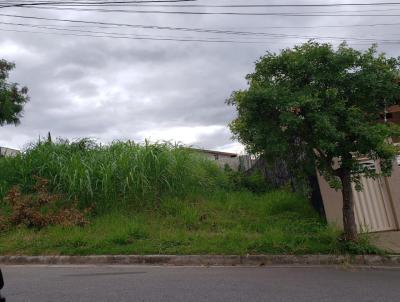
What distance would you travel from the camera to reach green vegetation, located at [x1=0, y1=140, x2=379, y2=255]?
927 centimetres

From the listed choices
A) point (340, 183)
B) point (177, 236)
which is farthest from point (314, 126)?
point (177, 236)

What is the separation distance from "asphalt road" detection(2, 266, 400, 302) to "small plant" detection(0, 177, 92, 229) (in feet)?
8.00

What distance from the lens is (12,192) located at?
11.8 meters

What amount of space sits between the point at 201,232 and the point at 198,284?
3.48 m

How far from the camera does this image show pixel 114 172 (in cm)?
1214

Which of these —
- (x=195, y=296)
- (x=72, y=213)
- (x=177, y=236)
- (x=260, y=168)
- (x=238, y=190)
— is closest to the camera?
(x=195, y=296)

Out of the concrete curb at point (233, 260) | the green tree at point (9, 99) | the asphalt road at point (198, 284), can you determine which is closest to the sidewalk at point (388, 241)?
the concrete curb at point (233, 260)

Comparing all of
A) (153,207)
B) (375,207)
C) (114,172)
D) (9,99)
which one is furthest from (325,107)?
(9,99)

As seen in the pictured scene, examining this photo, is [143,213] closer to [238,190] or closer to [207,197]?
[207,197]

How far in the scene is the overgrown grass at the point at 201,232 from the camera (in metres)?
9.04

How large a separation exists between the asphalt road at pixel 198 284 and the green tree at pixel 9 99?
1270 centimetres

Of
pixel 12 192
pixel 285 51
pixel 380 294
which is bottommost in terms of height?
pixel 380 294

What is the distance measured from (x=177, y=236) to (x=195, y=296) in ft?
12.3

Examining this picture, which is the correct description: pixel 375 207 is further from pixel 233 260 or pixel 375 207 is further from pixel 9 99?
pixel 9 99
